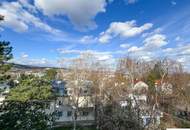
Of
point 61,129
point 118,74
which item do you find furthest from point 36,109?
point 118,74

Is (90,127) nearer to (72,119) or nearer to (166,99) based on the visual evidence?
(72,119)

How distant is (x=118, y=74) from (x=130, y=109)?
17.3 meters

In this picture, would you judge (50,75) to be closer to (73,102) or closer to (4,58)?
(73,102)

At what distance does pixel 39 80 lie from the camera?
2419 cm

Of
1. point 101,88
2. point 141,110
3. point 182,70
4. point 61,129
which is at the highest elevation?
point 182,70

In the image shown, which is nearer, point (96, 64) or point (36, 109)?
point (36, 109)

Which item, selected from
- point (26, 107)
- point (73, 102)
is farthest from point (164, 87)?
point (26, 107)

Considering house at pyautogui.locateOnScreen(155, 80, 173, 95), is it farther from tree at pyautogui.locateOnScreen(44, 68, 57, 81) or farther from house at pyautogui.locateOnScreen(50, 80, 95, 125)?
tree at pyautogui.locateOnScreen(44, 68, 57, 81)

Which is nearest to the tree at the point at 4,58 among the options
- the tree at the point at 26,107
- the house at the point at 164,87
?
the tree at the point at 26,107

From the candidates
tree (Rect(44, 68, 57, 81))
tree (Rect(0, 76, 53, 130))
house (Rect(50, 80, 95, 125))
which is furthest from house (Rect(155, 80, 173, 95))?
tree (Rect(0, 76, 53, 130))

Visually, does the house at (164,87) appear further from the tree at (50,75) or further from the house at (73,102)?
the tree at (50,75)

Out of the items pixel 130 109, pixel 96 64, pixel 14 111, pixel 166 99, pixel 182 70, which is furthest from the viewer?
pixel 182 70

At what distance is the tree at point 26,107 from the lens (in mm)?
18406

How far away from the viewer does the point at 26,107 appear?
20.0 m
